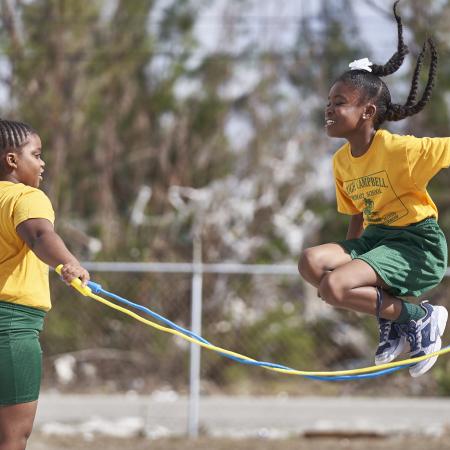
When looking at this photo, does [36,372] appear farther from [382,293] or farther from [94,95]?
Answer: [94,95]

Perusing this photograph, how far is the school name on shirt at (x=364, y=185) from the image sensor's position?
4781mm

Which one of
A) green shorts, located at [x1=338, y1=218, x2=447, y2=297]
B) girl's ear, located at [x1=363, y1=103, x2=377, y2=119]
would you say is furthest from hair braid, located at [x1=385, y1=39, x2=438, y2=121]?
green shorts, located at [x1=338, y1=218, x2=447, y2=297]

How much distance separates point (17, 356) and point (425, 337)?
1.96 metres

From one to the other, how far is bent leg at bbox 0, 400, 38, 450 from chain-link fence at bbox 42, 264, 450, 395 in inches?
251

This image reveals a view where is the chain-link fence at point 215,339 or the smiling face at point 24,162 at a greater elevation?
the smiling face at point 24,162

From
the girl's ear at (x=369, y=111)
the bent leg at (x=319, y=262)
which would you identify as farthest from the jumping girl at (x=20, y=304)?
the girl's ear at (x=369, y=111)

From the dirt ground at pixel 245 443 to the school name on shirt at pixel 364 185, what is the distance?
15.3 ft

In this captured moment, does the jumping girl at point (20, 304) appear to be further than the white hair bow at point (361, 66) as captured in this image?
No

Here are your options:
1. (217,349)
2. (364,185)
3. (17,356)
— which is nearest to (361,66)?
(364,185)

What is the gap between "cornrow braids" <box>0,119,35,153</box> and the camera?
4.38 meters

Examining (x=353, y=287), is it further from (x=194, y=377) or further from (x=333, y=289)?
(x=194, y=377)

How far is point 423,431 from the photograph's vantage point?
9695 mm

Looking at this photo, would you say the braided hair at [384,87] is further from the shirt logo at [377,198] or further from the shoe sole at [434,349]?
the shoe sole at [434,349]

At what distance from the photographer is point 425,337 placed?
4930mm
